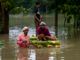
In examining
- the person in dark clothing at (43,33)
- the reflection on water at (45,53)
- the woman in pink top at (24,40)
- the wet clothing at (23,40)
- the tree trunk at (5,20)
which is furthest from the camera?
the tree trunk at (5,20)

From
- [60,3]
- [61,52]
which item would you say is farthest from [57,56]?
[60,3]

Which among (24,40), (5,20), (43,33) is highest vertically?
(5,20)

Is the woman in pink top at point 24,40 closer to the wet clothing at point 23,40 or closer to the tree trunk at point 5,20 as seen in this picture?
the wet clothing at point 23,40

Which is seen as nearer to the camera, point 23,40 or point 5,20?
point 23,40

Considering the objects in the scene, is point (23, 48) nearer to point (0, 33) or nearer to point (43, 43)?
point (43, 43)

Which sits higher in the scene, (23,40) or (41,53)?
(23,40)

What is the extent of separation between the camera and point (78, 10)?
2488 cm

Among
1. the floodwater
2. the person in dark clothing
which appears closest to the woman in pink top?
the floodwater

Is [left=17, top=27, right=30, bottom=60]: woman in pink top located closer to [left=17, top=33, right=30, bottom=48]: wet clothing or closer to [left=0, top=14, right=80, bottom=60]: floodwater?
[left=17, top=33, right=30, bottom=48]: wet clothing

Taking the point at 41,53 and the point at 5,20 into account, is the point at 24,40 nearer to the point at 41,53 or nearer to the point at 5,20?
the point at 41,53

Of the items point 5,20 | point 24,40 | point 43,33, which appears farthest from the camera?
point 5,20

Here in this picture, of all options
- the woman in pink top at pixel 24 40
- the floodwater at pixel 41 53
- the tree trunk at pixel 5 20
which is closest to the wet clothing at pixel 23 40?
the woman in pink top at pixel 24 40

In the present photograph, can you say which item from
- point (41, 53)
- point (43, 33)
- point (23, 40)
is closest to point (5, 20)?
point (43, 33)

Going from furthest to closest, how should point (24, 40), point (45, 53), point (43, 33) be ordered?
point (43, 33)
point (24, 40)
point (45, 53)
